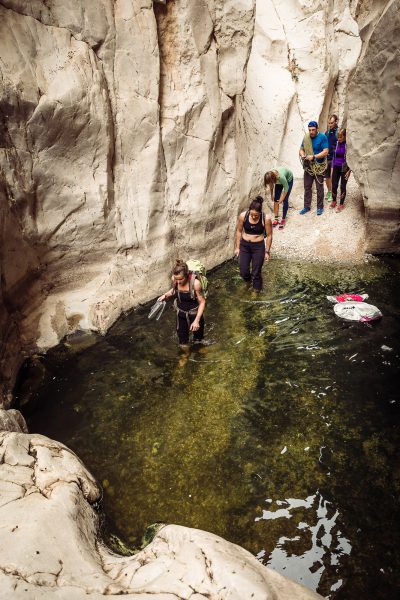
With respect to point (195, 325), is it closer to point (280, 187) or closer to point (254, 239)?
point (254, 239)

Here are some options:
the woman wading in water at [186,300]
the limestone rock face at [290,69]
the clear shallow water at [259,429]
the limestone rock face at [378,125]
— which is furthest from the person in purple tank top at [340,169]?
the woman wading in water at [186,300]

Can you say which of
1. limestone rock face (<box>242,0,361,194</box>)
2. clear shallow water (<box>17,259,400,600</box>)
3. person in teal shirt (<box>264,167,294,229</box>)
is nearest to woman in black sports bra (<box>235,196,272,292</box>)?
clear shallow water (<box>17,259,400,600</box>)

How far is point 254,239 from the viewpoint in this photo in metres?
7.26

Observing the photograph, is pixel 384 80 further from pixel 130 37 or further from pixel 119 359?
pixel 119 359

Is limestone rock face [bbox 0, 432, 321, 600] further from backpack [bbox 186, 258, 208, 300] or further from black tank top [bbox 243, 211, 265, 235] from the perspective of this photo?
black tank top [bbox 243, 211, 265, 235]

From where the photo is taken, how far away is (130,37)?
680 cm

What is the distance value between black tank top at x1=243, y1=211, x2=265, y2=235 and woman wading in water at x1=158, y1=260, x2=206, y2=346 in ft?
6.81

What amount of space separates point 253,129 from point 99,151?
5.08 metres

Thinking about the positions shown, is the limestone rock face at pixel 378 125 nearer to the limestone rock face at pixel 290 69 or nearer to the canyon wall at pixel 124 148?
the canyon wall at pixel 124 148

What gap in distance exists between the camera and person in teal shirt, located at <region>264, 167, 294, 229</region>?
904 cm

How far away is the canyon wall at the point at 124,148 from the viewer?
5.91 meters

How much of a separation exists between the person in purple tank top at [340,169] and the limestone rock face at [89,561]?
350 inches


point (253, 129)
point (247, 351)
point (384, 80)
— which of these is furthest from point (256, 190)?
point (247, 351)

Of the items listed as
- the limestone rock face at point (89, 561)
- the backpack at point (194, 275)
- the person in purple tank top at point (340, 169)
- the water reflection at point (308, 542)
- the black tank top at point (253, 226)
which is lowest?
the water reflection at point (308, 542)
